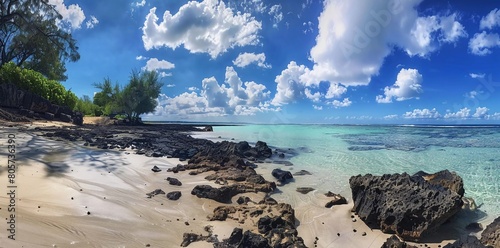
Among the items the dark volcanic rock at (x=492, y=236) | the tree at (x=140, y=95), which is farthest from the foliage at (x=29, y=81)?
the dark volcanic rock at (x=492, y=236)

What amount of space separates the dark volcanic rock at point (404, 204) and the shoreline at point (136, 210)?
1.07ft

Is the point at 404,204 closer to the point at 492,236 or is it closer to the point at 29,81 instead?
the point at 492,236

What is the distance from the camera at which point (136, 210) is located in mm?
6492

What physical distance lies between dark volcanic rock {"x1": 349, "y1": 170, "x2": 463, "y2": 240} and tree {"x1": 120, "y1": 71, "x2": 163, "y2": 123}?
4995 cm

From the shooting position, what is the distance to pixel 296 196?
9.03 metres

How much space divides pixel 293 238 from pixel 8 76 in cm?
3584

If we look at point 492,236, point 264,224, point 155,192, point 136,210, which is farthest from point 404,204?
point 155,192

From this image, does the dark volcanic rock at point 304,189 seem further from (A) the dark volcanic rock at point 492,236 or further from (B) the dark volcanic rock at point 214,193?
(A) the dark volcanic rock at point 492,236

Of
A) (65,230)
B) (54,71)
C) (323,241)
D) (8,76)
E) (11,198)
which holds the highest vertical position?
(54,71)

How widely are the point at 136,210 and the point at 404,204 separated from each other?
6299 mm

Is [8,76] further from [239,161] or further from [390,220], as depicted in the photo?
[390,220]

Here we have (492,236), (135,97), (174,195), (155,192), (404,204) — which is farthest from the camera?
(135,97)

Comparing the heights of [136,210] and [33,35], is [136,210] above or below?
below

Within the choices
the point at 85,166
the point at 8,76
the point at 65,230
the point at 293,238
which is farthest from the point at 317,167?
the point at 8,76
